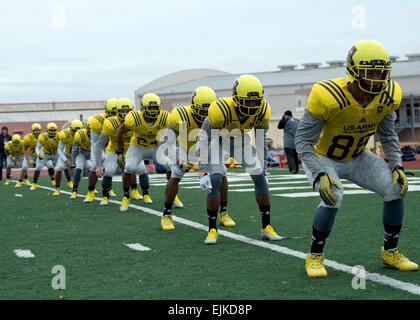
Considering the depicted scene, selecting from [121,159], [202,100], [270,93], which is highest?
[270,93]

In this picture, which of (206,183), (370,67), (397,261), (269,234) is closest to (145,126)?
(206,183)

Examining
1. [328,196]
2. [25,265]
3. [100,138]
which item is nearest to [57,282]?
[25,265]

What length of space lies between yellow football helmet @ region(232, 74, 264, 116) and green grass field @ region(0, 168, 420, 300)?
143cm

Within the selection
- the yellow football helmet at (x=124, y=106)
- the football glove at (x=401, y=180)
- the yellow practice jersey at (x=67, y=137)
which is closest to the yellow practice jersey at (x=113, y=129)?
the yellow football helmet at (x=124, y=106)

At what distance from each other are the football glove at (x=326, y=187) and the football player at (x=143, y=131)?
17.2 ft

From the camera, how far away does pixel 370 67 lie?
4648 millimetres

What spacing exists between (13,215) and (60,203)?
203cm

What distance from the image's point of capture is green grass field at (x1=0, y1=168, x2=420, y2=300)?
4.65m

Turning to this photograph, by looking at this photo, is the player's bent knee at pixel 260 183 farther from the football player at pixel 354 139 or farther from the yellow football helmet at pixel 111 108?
the yellow football helmet at pixel 111 108

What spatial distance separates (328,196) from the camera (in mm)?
4855

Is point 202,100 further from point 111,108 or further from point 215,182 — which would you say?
point 111,108

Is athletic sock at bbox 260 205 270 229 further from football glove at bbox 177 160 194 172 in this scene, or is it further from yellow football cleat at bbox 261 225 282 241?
football glove at bbox 177 160 194 172

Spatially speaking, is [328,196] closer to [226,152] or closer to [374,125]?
[374,125]

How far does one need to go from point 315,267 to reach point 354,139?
1.05 m
